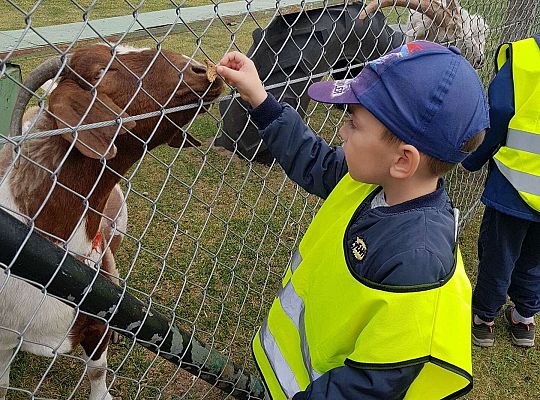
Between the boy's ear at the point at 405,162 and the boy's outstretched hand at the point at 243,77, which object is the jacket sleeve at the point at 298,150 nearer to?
the boy's outstretched hand at the point at 243,77

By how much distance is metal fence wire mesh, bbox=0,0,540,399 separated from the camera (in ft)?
6.38

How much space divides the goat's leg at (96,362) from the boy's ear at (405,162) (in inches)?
66.8

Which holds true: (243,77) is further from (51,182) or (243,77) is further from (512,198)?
(512,198)

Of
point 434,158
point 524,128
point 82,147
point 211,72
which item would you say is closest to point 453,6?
point 524,128

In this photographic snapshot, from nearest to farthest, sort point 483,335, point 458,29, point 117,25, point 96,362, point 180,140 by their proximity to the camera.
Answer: point 180,140
point 96,362
point 483,335
point 117,25
point 458,29

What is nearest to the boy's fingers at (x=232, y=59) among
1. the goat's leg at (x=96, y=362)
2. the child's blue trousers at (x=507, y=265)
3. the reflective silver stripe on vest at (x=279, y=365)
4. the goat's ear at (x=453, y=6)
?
the reflective silver stripe on vest at (x=279, y=365)

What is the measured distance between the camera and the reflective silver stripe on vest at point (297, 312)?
82.4 inches

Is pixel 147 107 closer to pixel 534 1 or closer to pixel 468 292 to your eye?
pixel 468 292

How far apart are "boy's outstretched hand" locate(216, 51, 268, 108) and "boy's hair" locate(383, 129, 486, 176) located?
2.02ft

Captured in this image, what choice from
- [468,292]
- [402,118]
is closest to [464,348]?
[468,292]

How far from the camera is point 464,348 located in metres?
1.84

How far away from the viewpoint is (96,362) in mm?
3088

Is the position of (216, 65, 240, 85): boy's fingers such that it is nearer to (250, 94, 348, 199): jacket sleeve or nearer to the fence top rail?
(250, 94, 348, 199): jacket sleeve

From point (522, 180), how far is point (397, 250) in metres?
1.83
